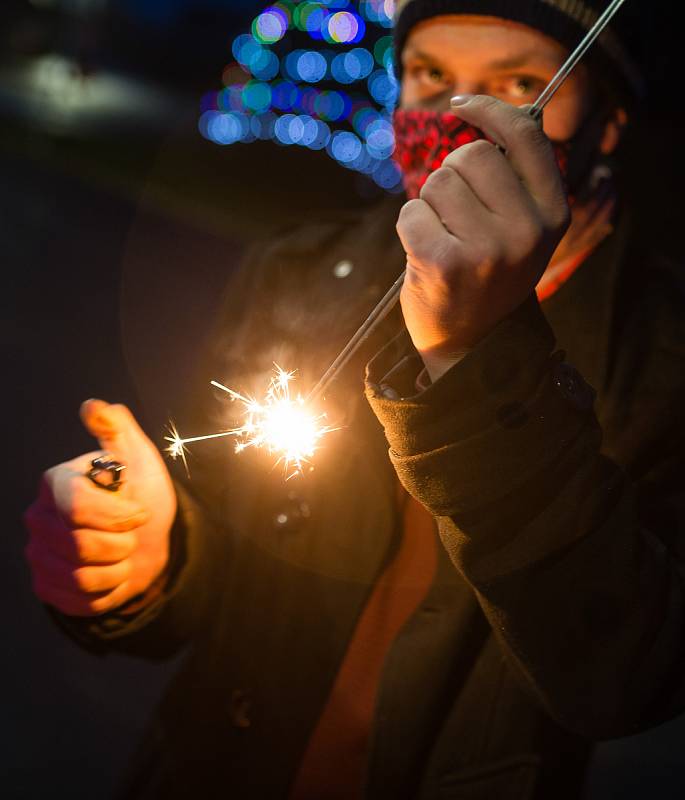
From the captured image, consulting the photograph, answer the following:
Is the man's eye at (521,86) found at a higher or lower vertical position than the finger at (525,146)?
higher

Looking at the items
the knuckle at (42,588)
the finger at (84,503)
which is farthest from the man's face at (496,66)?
the knuckle at (42,588)

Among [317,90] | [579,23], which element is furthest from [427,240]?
[317,90]

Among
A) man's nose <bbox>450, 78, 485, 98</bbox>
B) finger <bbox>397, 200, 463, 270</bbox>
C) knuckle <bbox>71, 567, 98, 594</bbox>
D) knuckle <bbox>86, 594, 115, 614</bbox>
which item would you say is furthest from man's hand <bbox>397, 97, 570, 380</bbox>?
knuckle <bbox>86, 594, 115, 614</bbox>

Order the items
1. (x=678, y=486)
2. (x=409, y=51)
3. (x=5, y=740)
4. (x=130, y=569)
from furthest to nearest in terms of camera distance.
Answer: (x=5, y=740) < (x=409, y=51) < (x=130, y=569) < (x=678, y=486)

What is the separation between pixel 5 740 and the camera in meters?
3.27

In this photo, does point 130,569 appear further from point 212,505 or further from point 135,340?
point 135,340

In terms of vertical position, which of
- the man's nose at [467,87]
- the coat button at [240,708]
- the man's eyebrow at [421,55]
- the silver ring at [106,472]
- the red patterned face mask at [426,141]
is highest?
the man's eyebrow at [421,55]

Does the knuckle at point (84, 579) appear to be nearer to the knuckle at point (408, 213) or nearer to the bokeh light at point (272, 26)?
the knuckle at point (408, 213)

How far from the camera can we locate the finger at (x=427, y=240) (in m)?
0.96

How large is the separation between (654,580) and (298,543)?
1034 millimetres

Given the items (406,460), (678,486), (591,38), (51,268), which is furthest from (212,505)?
(51,268)

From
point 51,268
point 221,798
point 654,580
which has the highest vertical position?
point 51,268

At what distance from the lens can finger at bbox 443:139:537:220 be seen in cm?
94

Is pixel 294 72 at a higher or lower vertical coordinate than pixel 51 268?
higher
